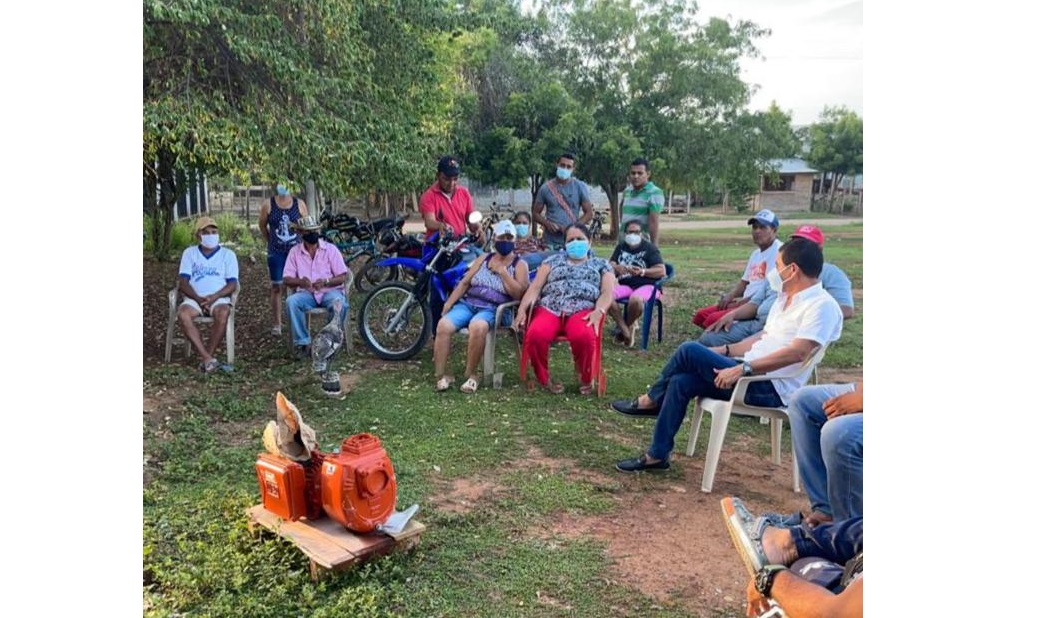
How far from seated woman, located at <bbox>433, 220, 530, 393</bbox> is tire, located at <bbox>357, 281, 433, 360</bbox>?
1.23 feet

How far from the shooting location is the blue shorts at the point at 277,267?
166 inches

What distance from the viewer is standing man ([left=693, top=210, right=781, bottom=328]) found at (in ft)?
10.1

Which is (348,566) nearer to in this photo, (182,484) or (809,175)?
(182,484)

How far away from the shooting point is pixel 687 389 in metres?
3.08

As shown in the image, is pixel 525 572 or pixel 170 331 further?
pixel 170 331

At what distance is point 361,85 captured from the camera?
11.5 ft

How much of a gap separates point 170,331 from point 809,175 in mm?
2741

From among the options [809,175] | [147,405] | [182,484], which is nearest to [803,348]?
[809,175]

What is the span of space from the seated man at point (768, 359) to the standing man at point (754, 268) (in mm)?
129

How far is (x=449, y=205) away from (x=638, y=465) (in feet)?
5.59

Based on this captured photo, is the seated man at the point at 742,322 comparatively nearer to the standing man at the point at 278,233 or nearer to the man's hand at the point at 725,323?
the man's hand at the point at 725,323

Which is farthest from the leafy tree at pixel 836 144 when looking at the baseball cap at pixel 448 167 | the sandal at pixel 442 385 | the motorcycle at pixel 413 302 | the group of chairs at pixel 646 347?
the motorcycle at pixel 413 302

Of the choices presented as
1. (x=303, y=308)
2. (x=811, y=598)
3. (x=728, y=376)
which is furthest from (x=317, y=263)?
(x=811, y=598)

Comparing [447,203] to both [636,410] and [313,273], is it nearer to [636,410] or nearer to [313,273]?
[313,273]
